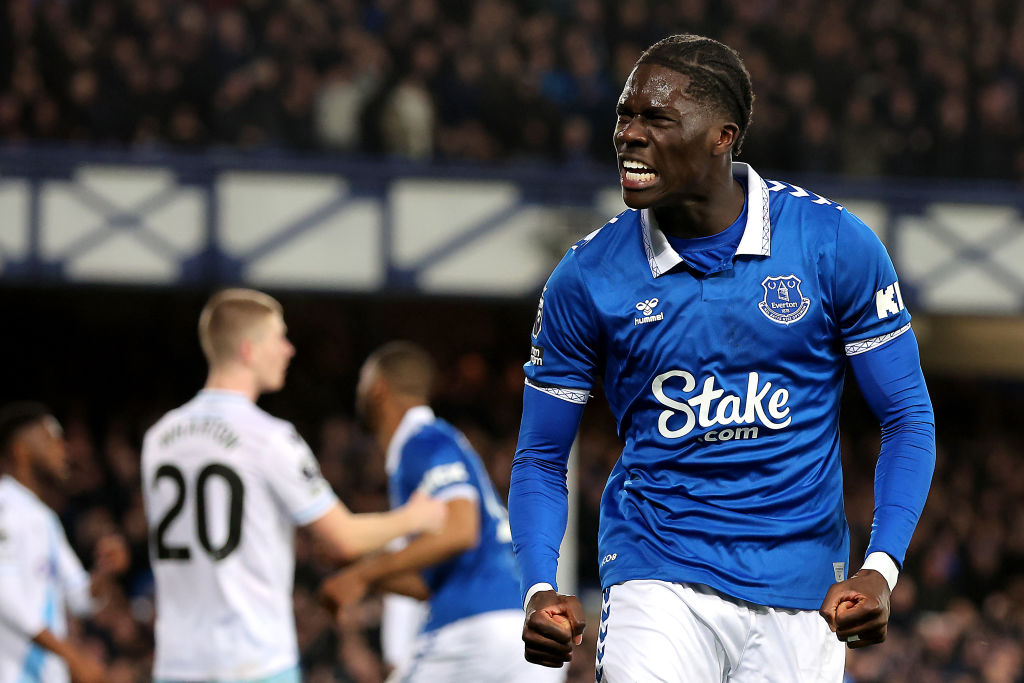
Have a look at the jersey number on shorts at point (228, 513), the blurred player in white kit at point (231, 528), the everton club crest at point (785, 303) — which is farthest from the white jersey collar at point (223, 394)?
the everton club crest at point (785, 303)

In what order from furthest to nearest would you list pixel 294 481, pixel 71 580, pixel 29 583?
pixel 71 580 < pixel 29 583 < pixel 294 481

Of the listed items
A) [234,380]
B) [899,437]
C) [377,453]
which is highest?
[899,437]

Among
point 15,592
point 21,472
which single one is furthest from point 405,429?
point 21,472

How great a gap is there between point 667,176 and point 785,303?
0.35m

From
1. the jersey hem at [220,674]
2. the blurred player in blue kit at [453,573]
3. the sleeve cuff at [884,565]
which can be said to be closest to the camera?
the sleeve cuff at [884,565]

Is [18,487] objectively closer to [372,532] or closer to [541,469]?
[372,532]

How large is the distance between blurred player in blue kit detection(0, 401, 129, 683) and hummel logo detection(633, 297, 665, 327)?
3.55m

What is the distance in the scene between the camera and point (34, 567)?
22.5 ft

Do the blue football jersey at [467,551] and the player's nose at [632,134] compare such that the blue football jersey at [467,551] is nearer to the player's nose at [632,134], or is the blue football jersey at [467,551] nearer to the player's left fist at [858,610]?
the player's nose at [632,134]

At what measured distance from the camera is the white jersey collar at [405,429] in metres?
5.53

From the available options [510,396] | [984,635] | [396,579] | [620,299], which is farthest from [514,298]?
[620,299]

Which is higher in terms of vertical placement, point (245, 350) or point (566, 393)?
point (566, 393)

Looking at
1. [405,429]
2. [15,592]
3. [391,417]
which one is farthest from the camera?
[15,592]

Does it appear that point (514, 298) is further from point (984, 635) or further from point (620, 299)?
point (620, 299)
